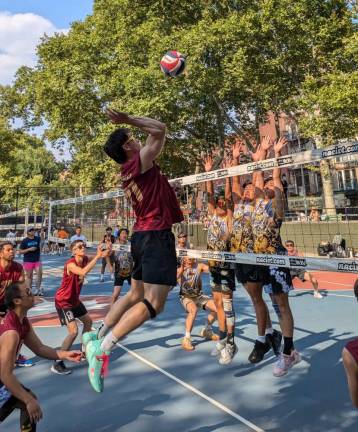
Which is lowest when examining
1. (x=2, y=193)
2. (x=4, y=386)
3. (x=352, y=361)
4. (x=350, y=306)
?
(x=350, y=306)

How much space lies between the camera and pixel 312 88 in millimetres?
20750

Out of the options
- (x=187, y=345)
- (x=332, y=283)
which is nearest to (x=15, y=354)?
(x=187, y=345)

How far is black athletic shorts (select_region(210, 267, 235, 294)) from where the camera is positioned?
18.8ft

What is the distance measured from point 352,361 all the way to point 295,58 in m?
22.6

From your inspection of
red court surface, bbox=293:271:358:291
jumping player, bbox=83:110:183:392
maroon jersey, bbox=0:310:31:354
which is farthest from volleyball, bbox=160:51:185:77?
red court surface, bbox=293:271:358:291

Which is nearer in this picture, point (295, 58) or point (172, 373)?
point (172, 373)

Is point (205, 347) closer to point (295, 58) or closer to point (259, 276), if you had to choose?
point (259, 276)

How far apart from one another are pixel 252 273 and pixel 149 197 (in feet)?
6.35

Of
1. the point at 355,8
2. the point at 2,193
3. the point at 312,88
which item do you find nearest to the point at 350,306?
the point at 312,88

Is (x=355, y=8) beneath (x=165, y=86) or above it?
above

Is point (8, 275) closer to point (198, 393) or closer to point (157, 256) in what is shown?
point (198, 393)

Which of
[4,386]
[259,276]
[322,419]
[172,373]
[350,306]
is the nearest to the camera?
[4,386]

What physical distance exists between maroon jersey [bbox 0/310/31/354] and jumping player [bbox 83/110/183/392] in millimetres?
543

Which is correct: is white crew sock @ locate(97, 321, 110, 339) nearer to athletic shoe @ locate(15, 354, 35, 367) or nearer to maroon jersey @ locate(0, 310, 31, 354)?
maroon jersey @ locate(0, 310, 31, 354)
